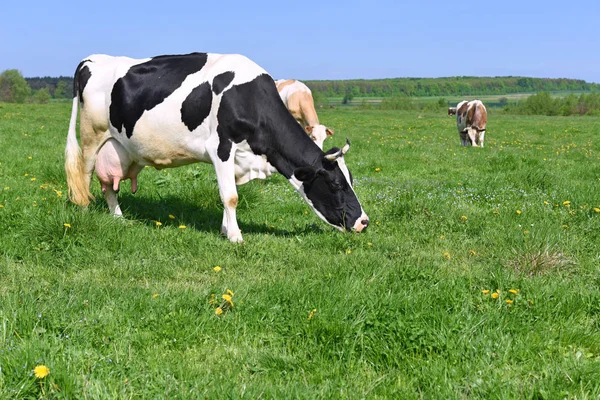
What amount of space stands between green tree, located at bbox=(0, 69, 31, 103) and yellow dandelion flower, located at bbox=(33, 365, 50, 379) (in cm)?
10652

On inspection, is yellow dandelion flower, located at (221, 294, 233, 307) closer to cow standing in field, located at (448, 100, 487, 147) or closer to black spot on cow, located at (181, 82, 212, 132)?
black spot on cow, located at (181, 82, 212, 132)

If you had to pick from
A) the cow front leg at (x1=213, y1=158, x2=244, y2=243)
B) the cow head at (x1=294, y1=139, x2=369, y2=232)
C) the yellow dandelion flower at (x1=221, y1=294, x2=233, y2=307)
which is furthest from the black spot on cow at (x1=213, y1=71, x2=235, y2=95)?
the yellow dandelion flower at (x1=221, y1=294, x2=233, y2=307)

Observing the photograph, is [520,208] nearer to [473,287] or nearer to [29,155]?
[473,287]

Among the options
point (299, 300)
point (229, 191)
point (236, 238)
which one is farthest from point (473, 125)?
point (299, 300)

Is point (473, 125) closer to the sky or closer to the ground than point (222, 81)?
closer to the ground

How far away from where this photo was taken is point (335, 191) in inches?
258

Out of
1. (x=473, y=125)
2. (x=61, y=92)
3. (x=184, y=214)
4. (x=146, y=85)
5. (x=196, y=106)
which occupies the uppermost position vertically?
(x=146, y=85)

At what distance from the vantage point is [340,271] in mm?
4992

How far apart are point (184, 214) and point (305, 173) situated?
217 centimetres

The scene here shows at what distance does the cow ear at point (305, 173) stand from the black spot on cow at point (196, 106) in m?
1.27

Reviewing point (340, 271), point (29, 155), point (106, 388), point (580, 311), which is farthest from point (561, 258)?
point (29, 155)

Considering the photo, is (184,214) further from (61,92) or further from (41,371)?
(61,92)

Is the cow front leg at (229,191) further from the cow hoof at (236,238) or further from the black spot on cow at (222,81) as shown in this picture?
the black spot on cow at (222,81)

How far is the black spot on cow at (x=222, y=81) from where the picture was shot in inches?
258
